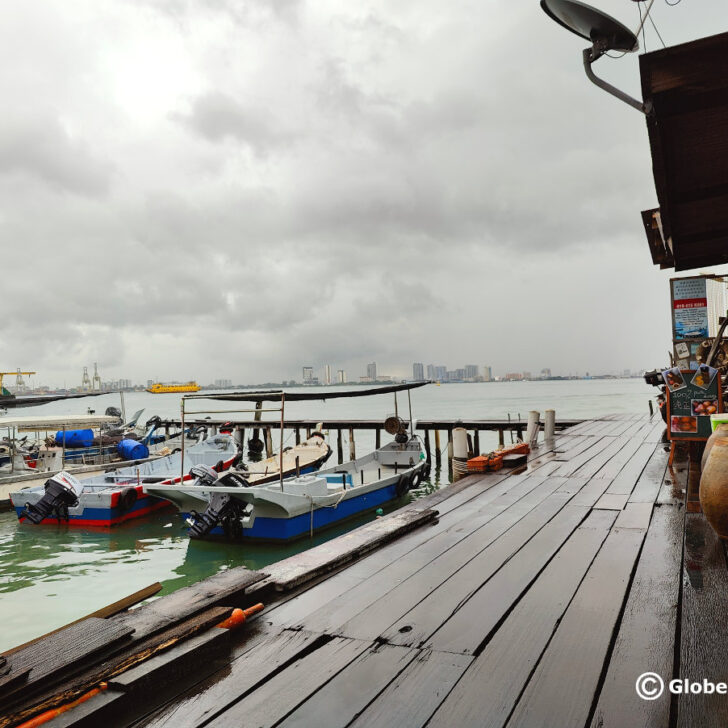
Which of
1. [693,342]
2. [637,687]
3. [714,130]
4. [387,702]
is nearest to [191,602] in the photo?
[387,702]

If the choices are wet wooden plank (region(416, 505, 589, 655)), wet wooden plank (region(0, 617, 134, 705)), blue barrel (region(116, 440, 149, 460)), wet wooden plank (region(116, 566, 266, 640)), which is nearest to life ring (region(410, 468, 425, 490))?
wet wooden plank (region(416, 505, 589, 655))

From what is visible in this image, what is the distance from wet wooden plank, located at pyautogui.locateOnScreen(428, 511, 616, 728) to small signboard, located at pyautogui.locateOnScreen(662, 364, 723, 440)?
3.97 metres

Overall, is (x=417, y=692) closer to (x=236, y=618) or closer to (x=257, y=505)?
(x=236, y=618)

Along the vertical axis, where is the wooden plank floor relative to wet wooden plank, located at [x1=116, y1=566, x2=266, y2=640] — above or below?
below

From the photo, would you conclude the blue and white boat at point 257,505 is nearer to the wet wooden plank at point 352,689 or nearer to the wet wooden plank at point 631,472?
the wet wooden plank at point 631,472

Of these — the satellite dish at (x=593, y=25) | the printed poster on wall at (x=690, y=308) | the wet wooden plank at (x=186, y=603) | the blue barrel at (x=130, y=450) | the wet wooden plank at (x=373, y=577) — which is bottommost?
the blue barrel at (x=130, y=450)

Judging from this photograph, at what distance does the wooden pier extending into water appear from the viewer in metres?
1.63

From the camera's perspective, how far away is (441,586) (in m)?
2.70

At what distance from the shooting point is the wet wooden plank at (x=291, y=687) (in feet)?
5.29

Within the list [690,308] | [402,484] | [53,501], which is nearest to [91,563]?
[53,501]

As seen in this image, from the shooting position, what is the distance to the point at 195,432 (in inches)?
973

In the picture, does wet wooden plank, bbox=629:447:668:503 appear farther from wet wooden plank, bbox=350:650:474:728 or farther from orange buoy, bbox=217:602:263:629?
orange buoy, bbox=217:602:263:629

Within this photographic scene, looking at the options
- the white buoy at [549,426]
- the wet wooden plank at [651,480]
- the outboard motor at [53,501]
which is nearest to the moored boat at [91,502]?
the outboard motor at [53,501]

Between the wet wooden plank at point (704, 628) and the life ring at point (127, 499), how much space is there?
36.8ft
